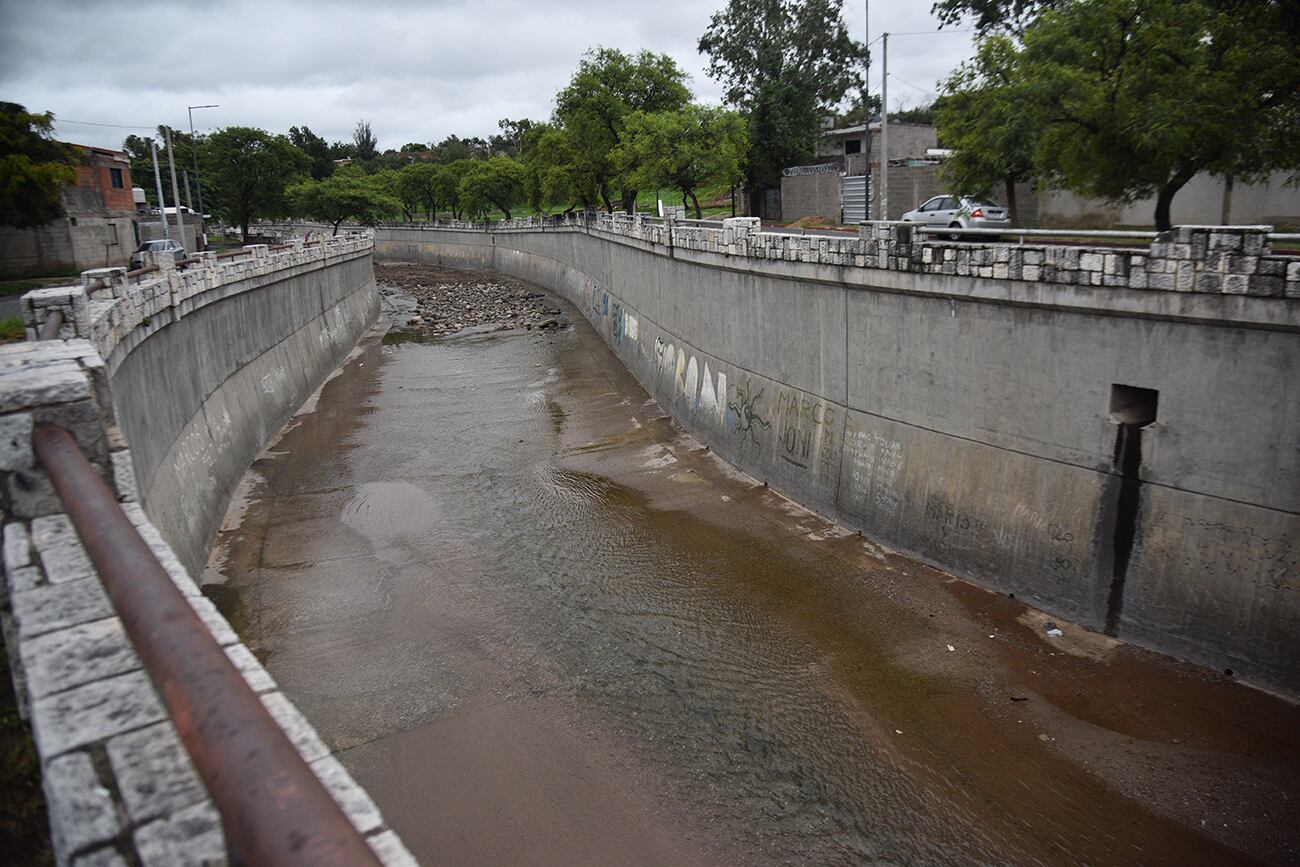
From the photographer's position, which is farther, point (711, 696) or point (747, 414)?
point (747, 414)

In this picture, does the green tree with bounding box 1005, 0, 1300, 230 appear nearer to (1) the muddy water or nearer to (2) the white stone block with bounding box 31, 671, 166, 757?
(1) the muddy water

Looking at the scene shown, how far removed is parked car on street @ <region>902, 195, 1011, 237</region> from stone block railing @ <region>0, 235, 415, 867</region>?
2483 centimetres

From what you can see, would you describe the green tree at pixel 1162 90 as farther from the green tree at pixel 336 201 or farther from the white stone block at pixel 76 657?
the green tree at pixel 336 201

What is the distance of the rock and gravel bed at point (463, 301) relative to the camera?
48.8 m

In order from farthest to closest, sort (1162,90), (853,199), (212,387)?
(853,199) < (212,387) < (1162,90)

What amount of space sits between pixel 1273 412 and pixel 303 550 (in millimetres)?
15805

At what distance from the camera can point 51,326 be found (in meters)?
10.3

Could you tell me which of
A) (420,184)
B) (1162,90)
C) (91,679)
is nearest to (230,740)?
(91,679)

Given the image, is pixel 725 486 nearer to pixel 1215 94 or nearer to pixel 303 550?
pixel 303 550

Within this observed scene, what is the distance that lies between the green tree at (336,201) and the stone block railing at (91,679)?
248 feet

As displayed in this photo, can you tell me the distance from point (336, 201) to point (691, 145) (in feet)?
161

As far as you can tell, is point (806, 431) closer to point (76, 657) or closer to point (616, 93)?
point (76, 657)

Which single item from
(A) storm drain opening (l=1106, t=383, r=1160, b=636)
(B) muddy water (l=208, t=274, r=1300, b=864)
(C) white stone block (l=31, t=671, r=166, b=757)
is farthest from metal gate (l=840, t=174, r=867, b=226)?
(C) white stone block (l=31, t=671, r=166, b=757)

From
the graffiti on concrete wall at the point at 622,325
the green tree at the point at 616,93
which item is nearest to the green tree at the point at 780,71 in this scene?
the green tree at the point at 616,93
